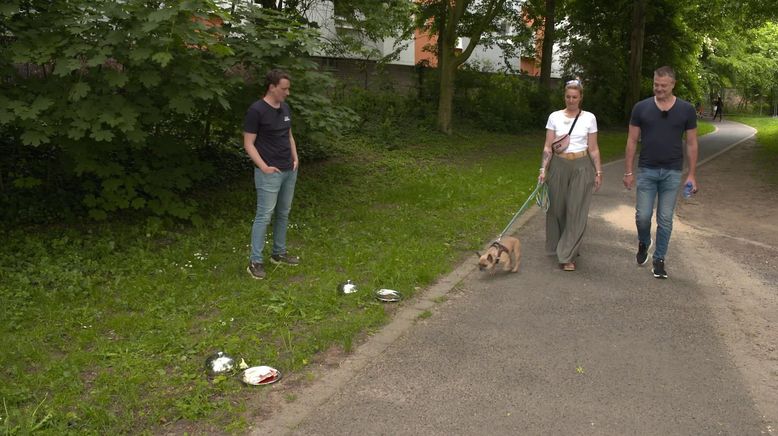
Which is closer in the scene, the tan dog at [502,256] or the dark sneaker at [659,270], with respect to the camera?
the tan dog at [502,256]

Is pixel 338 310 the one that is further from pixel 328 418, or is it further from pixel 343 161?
pixel 343 161

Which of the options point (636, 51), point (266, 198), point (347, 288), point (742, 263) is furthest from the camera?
point (636, 51)

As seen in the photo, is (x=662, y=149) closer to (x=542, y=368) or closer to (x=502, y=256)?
(x=502, y=256)

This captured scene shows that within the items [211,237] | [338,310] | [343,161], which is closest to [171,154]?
[211,237]

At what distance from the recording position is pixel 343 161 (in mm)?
13383

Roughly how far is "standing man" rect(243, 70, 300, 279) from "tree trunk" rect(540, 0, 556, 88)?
1885 cm

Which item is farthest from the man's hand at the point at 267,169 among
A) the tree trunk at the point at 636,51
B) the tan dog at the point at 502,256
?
the tree trunk at the point at 636,51

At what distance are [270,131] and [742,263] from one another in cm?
530

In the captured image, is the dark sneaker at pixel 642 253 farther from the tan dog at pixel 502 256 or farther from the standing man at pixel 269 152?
the standing man at pixel 269 152

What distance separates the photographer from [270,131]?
608 centimetres

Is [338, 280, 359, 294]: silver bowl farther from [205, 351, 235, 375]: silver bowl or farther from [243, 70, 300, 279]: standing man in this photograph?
[205, 351, 235, 375]: silver bowl

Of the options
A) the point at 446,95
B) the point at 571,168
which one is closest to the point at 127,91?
the point at 571,168

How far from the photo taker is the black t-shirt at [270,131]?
600 cm

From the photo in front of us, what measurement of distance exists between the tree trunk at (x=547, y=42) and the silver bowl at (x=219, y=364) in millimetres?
21034
